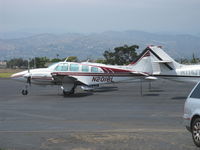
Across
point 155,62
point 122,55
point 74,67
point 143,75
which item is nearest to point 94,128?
point 155,62

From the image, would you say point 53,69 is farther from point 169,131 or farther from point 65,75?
point 169,131

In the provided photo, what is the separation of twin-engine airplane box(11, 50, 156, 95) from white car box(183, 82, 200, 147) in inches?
644

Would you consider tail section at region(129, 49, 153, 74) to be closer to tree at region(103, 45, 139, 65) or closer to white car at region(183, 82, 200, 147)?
white car at region(183, 82, 200, 147)

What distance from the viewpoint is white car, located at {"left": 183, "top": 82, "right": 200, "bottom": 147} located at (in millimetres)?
8828

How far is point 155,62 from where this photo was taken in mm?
24062

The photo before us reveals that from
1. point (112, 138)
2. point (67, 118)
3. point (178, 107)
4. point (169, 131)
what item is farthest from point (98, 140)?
point (178, 107)

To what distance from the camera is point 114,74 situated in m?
26.5

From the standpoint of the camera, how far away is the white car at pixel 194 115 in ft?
29.0

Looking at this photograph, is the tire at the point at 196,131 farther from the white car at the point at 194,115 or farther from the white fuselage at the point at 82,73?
the white fuselage at the point at 82,73

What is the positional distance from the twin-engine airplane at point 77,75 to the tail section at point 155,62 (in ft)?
0.98

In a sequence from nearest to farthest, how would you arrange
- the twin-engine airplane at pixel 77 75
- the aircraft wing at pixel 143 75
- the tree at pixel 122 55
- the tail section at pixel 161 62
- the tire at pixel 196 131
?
the tire at pixel 196 131 → the tail section at pixel 161 62 → the twin-engine airplane at pixel 77 75 → the aircraft wing at pixel 143 75 → the tree at pixel 122 55

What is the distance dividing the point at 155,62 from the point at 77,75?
17.2 feet

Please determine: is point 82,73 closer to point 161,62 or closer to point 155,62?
point 155,62

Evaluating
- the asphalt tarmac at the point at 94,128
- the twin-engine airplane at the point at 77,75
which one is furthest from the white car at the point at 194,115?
the twin-engine airplane at the point at 77,75
